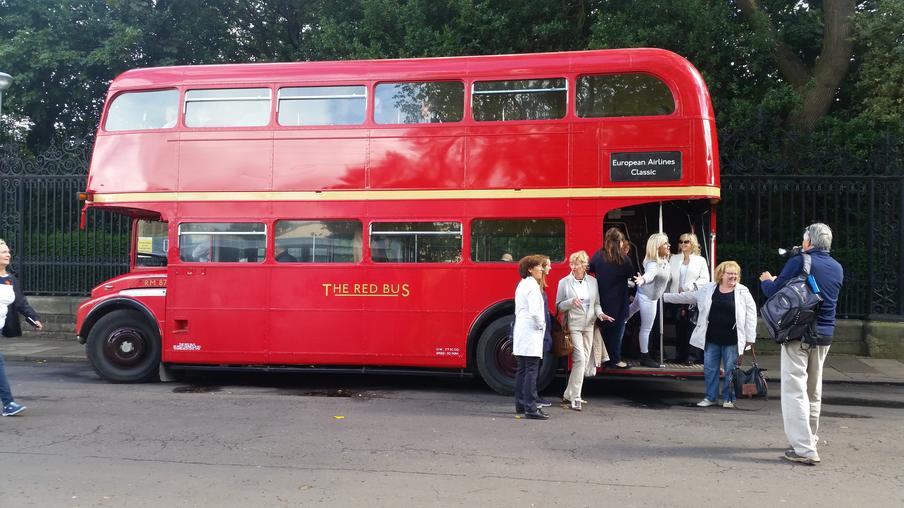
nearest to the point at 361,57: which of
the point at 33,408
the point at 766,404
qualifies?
the point at 33,408

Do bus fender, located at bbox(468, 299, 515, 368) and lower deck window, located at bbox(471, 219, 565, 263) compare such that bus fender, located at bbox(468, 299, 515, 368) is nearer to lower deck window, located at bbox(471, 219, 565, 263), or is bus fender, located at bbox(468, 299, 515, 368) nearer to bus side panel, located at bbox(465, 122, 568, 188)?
lower deck window, located at bbox(471, 219, 565, 263)

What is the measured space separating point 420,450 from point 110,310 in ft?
18.5

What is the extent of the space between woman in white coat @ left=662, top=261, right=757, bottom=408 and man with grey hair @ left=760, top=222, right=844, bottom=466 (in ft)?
5.38

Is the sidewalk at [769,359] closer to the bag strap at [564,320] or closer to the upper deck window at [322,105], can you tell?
the bag strap at [564,320]

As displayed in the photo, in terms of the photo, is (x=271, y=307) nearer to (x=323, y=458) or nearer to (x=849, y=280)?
(x=323, y=458)

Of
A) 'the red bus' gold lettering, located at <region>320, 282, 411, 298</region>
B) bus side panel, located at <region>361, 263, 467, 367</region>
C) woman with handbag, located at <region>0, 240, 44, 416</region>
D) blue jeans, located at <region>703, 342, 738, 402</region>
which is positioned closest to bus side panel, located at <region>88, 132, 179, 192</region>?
woman with handbag, located at <region>0, 240, 44, 416</region>

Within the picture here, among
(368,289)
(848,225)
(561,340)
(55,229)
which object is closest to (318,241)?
(368,289)

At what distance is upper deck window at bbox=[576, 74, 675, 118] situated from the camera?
26.7 ft

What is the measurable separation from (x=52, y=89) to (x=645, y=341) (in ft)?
48.6

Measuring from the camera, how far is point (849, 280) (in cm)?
1162

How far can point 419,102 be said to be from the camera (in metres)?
8.65

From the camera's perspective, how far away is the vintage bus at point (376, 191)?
27.0 feet

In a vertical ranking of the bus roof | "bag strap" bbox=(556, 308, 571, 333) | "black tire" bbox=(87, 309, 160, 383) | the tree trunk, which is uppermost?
the tree trunk

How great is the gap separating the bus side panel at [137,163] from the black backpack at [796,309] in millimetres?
7138
